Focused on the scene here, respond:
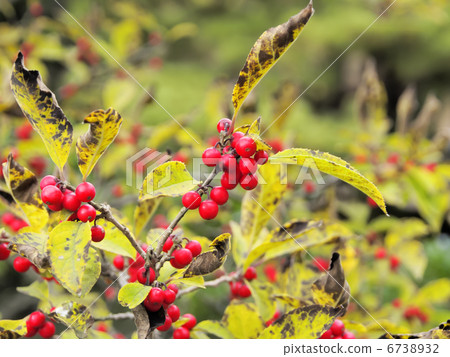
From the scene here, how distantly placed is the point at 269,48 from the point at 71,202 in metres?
0.31

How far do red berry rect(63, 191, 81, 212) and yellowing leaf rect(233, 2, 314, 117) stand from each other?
238 millimetres

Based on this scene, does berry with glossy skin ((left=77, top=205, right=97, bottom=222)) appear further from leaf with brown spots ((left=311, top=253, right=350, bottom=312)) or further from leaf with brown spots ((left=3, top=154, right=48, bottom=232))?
leaf with brown spots ((left=311, top=253, right=350, bottom=312))

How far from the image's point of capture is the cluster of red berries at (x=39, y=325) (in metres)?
0.70

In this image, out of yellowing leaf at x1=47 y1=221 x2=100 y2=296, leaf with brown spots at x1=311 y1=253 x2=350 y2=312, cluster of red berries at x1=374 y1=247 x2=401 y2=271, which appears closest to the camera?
yellowing leaf at x1=47 y1=221 x2=100 y2=296

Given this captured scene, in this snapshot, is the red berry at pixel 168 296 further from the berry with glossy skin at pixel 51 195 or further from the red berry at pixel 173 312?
the berry with glossy skin at pixel 51 195

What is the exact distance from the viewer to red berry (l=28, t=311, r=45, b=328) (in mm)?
697

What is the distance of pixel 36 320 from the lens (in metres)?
0.70

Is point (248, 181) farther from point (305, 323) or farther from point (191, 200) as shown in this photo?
point (305, 323)

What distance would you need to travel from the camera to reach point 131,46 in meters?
2.05

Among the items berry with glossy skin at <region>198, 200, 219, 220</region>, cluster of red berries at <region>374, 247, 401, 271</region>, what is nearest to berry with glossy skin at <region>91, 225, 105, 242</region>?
berry with glossy skin at <region>198, 200, 219, 220</region>

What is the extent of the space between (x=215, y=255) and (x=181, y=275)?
0.06m

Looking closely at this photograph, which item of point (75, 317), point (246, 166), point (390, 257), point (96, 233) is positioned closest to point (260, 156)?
point (246, 166)
